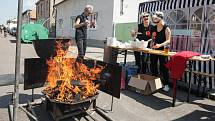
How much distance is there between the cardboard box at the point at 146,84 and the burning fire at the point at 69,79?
1821mm

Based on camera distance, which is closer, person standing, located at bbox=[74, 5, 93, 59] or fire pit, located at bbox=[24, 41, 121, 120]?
fire pit, located at bbox=[24, 41, 121, 120]

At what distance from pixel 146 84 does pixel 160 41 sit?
1471 mm

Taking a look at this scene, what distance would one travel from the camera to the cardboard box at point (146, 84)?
23.2 feet

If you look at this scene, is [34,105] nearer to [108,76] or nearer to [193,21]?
[108,76]

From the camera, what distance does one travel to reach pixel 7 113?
5.28 m

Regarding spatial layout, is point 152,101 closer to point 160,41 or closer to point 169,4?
point 160,41

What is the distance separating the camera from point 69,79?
5371 millimetres

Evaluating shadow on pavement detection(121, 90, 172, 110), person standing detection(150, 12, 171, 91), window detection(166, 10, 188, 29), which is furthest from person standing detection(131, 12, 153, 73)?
window detection(166, 10, 188, 29)

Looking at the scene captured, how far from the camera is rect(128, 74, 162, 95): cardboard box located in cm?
707

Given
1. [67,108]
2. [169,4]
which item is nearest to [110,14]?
[169,4]

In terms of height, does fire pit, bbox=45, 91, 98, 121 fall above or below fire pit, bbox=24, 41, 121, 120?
below

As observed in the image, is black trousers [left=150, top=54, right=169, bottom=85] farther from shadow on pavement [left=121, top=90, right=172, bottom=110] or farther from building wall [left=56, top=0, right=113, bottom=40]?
building wall [left=56, top=0, right=113, bottom=40]

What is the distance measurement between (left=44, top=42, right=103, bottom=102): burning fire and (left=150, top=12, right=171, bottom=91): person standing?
2.67 metres

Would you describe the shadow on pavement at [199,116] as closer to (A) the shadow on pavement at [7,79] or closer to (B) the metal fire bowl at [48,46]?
(B) the metal fire bowl at [48,46]
